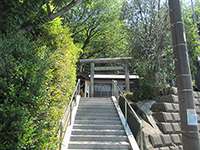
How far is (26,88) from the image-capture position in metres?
5.42

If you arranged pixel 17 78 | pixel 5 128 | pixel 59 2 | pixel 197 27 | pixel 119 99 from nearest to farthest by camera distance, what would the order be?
pixel 5 128
pixel 17 78
pixel 59 2
pixel 119 99
pixel 197 27

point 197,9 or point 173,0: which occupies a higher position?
point 197,9

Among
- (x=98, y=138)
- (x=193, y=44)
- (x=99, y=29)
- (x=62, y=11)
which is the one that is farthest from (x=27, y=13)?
(x=99, y=29)

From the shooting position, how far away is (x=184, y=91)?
16.1 ft

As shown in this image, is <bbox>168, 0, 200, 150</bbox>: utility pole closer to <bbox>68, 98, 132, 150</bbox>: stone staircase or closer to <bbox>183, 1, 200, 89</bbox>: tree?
<bbox>68, 98, 132, 150</bbox>: stone staircase

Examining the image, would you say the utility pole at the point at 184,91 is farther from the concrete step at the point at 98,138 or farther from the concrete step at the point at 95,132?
the concrete step at the point at 95,132

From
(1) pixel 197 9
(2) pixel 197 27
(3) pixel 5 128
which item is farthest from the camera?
(1) pixel 197 9

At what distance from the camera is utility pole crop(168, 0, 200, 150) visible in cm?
477

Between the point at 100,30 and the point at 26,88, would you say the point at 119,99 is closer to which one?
the point at 26,88

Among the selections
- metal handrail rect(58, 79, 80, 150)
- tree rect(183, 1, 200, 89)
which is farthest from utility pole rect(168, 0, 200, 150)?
tree rect(183, 1, 200, 89)

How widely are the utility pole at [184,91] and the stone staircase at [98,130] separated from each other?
455 cm

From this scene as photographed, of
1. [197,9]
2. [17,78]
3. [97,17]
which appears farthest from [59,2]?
[197,9]

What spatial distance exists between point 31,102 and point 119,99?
9.44 metres

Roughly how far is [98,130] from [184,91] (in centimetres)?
587
